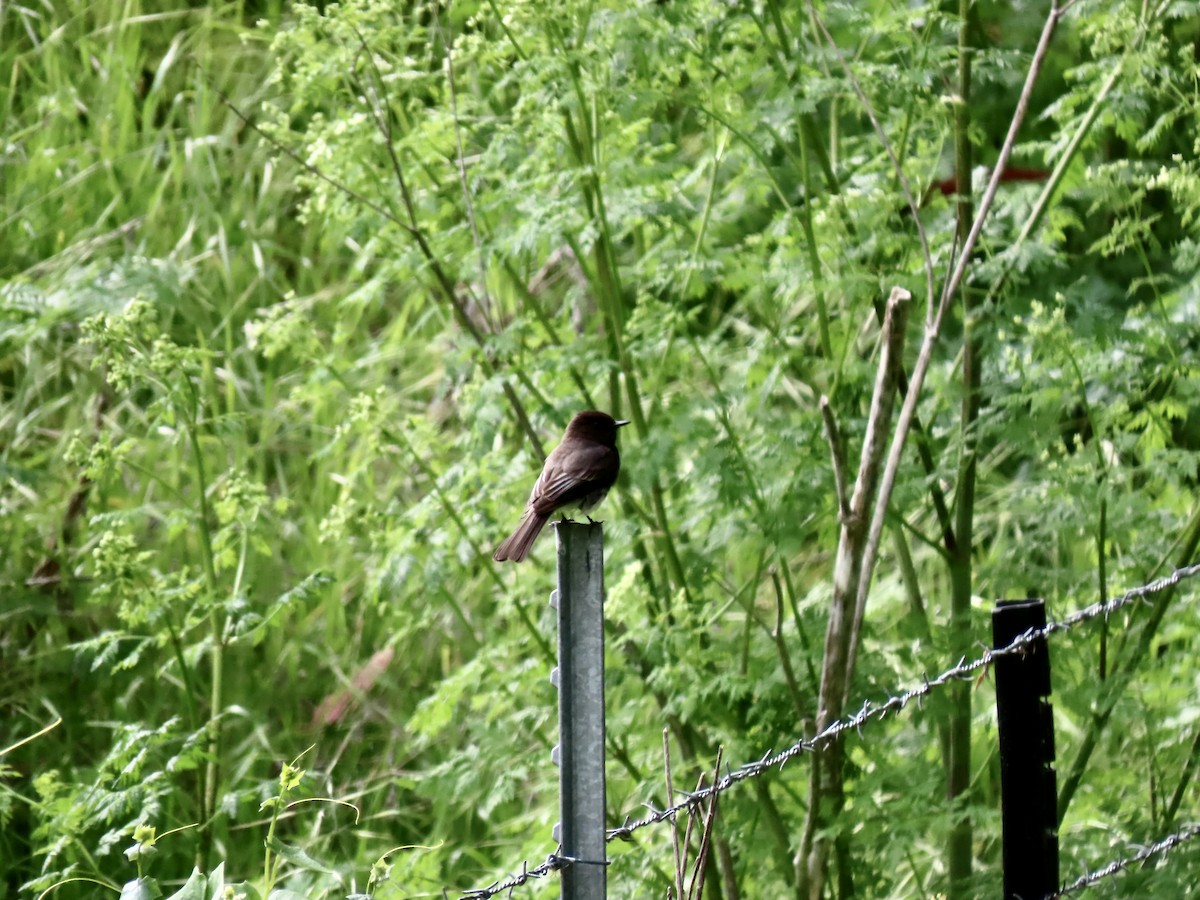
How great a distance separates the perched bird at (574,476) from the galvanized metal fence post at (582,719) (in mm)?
1235

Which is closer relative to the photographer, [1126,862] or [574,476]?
[1126,862]

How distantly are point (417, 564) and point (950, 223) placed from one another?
1.61 meters

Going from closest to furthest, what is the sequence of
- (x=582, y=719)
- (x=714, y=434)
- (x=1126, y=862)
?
(x=582, y=719)
(x=1126, y=862)
(x=714, y=434)

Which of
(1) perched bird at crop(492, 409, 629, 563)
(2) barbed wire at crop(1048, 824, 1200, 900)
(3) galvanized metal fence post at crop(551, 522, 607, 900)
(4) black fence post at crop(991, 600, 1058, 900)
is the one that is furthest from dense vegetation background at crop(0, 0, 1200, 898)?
(3) galvanized metal fence post at crop(551, 522, 607, 900)

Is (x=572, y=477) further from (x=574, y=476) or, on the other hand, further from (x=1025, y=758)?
(x=1025, y=758)

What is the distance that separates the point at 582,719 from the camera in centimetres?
167

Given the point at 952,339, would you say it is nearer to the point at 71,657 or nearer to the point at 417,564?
the point at 417,564

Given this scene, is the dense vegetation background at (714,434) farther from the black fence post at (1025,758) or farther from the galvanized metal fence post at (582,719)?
the galvanized metal fence post at (582,719)

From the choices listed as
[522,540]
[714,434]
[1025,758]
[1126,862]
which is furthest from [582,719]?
[714,434]

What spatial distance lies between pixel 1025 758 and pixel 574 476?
50.0 inches

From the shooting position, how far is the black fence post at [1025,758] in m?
1.98

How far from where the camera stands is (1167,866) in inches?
97.7

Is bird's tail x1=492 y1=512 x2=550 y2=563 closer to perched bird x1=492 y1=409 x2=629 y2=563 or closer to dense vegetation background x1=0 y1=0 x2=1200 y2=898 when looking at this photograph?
perched bird x1=492 y1=409 x2=629 y2=563

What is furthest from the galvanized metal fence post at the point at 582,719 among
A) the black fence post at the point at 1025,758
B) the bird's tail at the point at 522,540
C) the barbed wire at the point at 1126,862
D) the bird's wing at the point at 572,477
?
the bird's wing at the point at 572,477
